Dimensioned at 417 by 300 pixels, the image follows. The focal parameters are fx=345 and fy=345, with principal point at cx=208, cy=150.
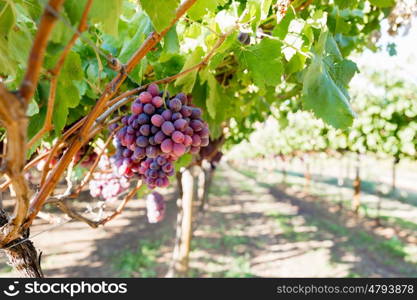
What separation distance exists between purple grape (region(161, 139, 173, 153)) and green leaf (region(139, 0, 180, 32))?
39 centimetres

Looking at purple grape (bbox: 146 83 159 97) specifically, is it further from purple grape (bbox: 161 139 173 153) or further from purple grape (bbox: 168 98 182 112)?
purple grape (bbox: 161 139 173 153)

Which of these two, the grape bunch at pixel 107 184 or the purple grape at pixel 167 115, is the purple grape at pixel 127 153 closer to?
the purple grape at pixel 167 115

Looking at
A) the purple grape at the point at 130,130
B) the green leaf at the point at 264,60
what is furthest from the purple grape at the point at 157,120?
the green leaf at the point at 264,60

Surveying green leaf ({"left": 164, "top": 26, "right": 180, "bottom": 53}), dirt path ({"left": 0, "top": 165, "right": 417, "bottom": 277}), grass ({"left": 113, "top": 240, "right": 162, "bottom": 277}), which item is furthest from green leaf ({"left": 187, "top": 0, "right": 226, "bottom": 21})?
grass ({"left": 113, "top": 240, "right": 162, "bottom": 277})

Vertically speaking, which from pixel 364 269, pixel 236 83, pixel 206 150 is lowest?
pixel 364 269

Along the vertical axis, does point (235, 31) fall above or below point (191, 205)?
above

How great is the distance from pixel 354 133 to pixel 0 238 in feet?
31.4

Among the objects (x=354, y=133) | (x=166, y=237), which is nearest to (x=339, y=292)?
(x=166, y=237)

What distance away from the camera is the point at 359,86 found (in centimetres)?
950

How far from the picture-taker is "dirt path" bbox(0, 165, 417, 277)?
6.79 metres

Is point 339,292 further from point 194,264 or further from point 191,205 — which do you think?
point 194,264

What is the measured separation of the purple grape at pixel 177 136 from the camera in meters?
1.01

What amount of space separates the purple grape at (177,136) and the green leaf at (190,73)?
190mm

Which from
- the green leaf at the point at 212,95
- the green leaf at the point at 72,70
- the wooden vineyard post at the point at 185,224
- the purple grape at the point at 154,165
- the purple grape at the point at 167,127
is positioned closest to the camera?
the green leaf at the point at 72,70
